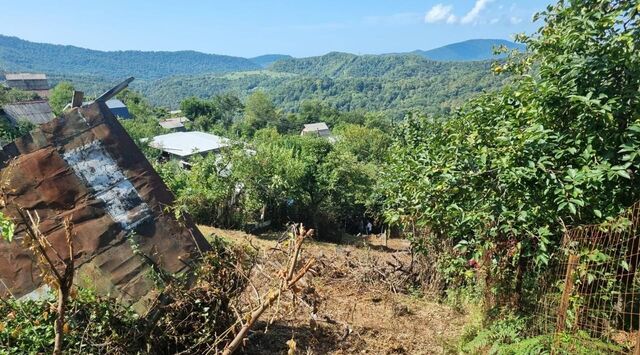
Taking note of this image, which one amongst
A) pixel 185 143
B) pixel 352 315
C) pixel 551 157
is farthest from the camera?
pixel 185 143

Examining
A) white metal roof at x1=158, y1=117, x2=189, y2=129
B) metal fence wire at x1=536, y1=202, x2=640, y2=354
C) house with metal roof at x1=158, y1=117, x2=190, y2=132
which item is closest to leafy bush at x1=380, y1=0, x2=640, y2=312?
metal fence wire at x1=536, y1=202, x2=640, y2=354

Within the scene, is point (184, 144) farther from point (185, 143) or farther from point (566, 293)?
point (566, 293)

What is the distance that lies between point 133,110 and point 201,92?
136m

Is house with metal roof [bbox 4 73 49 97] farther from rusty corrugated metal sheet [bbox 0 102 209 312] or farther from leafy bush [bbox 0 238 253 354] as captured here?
leafy bush [bbox 0 238 253 354]

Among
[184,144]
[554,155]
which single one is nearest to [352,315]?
[554,155]

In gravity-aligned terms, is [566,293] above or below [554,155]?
below

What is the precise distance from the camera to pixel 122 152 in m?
4.41

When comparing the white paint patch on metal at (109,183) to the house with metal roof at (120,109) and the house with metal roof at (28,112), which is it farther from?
the house with metal roof at (120,109)

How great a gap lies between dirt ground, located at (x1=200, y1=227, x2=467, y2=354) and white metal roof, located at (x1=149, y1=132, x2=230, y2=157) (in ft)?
85.6

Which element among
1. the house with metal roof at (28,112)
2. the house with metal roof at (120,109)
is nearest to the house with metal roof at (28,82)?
the house with metal roof at (120,109)

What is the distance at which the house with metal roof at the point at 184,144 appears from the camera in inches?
1313

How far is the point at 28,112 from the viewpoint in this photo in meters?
37.1

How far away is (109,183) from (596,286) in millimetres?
4684

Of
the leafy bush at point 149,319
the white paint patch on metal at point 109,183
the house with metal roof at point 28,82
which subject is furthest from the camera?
the house with metal roof at point 28,82
